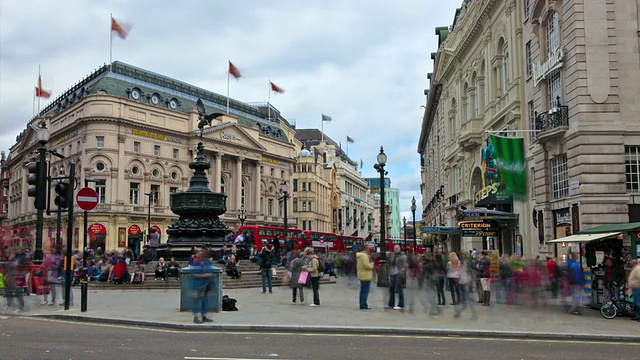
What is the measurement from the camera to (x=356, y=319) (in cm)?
1407

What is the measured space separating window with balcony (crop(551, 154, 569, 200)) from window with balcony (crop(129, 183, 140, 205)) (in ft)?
182

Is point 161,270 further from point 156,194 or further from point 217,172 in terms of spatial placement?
point 217,172

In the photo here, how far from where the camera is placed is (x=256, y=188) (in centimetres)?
8794

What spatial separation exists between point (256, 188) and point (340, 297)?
6818 cm

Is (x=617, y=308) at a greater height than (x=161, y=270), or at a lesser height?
lesser

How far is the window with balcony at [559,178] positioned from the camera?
82.4 feet

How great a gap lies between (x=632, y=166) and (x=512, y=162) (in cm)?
708

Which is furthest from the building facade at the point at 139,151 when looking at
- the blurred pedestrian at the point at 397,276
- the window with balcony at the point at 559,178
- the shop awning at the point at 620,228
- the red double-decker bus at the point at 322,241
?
the shop awning at the point at 620,228

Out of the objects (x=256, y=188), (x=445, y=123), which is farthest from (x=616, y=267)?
(x=256, y=188)

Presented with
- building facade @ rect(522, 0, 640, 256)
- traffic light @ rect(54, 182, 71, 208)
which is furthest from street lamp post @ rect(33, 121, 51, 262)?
building facade @ rect(522, 0, 640, 256)

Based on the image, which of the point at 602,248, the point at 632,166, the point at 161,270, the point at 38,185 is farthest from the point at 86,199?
the point at 632,166

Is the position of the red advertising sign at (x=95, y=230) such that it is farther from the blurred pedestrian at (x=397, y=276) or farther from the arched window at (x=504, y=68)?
the blurred pedestrian at (x=397, y=276)

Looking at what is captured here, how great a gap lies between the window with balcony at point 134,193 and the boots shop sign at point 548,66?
2151 inches

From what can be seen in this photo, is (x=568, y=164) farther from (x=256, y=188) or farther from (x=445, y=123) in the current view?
(x=256, y=188)
